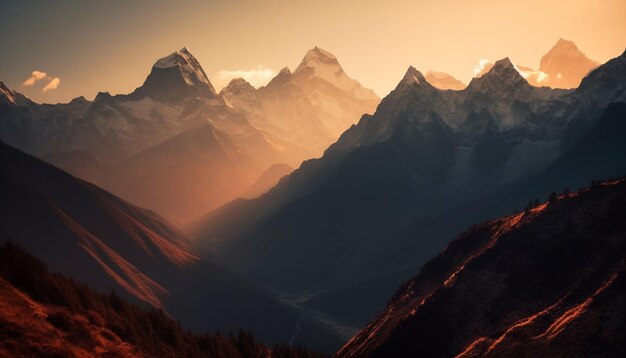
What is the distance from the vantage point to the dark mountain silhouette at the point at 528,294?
106250mm

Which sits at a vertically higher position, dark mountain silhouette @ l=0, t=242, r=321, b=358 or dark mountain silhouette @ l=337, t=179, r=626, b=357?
dark mountain silhouette @ l=0, t=242, r=321, b=358

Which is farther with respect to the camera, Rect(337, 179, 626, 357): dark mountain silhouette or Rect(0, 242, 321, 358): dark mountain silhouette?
Rect(337, 179, 626, 357): dark mountain silhouette

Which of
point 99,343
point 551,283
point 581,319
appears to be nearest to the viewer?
point 99,343

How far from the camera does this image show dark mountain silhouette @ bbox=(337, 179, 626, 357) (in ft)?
349

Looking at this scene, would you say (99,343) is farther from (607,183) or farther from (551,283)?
(607,183)

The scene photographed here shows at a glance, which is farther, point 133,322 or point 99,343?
point 133,322

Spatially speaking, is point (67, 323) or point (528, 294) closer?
point (67, 323)

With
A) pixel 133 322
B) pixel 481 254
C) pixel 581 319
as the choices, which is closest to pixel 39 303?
pixel 133 322

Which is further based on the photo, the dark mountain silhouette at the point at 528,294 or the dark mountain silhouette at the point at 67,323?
the dark mountain silhouette at the point at 528,294

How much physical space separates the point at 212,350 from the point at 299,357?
2154 cm

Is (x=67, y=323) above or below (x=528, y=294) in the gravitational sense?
above

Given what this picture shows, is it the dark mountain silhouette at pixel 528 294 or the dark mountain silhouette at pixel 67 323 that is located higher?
the dark mountain silhouette at pixel 67 323

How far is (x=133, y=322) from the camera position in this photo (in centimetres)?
12381

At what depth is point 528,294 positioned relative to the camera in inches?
5177
